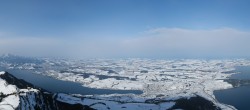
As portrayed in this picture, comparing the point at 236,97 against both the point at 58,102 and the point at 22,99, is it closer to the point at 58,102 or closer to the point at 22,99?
the point at 58,102

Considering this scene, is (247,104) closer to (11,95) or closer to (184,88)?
(184,88)

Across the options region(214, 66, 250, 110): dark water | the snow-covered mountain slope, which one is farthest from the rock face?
region(214, 66, 250, 110): dark water

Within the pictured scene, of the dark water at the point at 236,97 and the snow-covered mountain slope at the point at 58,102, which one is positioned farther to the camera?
the dark water at the point at 236,97

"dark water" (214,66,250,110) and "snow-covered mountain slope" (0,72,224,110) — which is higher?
"snow-covered mountain slope" (0,72,224,110)

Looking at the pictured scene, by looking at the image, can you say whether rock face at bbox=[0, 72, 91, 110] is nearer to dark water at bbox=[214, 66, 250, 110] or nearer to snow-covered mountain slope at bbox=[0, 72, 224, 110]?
snow-covered mountain slope at bbox=[0, 72, 224, 110]

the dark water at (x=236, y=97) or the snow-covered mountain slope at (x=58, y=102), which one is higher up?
the snow-covered mountain slope at (x=58, y=102)

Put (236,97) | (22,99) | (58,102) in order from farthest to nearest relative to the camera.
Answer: (236,97)
(58,102)
(22,99)

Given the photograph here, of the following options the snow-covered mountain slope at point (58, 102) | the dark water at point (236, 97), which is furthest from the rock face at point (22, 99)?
the dark water at point (236, 97)

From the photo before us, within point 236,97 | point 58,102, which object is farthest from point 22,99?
point 236,97

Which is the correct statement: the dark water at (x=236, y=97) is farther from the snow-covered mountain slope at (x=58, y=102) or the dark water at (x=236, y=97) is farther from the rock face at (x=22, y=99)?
the rock face at (x=22, y=99)
